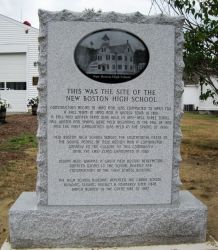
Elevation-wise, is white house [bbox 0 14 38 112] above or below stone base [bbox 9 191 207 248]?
above

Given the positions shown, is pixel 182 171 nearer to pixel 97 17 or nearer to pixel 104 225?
pixel 104 225

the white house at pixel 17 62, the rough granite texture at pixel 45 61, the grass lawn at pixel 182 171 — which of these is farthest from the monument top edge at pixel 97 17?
the white house at pixel 17 62

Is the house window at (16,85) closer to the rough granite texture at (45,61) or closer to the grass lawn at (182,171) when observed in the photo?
the grass lawn at (182,171)

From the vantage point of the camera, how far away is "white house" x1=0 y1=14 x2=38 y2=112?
30578 mm

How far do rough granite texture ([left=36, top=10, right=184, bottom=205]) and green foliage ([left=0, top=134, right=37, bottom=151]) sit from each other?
7.05 meters

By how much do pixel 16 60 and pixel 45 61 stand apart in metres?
27.4

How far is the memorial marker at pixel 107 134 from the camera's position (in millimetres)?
4387

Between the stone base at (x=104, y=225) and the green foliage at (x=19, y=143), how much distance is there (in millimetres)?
7076

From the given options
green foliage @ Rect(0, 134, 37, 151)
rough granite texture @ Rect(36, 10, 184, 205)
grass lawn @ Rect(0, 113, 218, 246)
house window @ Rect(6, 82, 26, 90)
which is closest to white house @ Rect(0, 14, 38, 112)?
house window @ Rect(6, 82, 26, 90)

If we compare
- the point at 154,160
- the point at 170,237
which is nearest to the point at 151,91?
the point at 154,160

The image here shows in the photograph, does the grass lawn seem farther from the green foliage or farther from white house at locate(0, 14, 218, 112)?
white house at locate(0, 14, 218, 112)

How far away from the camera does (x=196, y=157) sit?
10.2 m

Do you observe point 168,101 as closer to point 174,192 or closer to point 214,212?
point 174,192

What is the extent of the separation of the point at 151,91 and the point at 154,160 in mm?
687
